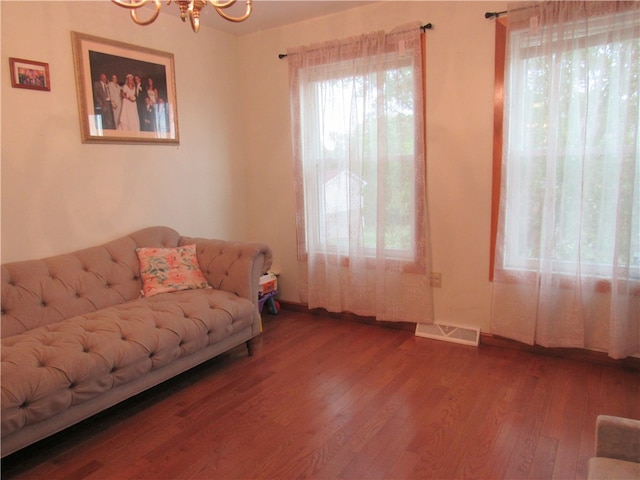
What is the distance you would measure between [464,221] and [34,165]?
277cm

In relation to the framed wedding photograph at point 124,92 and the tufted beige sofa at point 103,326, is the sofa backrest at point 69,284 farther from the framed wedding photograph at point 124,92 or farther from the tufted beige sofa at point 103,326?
the framed wedding photograph at point 124,92

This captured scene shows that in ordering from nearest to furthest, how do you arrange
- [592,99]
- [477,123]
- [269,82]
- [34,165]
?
[592,99], [34,165], [477,123], [269,82]

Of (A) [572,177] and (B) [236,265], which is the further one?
(B) [236,265]

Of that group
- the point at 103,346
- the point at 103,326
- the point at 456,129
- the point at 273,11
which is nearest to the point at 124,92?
the point at 273,11

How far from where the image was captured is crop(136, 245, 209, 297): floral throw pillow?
293 centimetres

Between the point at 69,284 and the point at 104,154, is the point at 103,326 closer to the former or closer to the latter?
the point at 69,284

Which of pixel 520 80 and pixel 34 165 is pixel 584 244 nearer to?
pixel 520 80

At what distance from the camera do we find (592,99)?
248 cm

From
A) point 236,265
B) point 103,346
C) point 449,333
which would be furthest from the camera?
point 449,333

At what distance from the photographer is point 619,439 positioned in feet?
4.19

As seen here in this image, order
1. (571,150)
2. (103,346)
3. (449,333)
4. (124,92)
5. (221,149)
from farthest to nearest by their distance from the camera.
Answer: (221,149), (449,333), (124,92), (571,150), (103,346)

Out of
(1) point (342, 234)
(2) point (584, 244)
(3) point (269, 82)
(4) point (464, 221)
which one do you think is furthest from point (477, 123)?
(3) point (269, 82)

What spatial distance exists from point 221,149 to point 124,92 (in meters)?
0.97

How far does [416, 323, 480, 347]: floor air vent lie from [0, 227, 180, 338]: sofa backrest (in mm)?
2036
